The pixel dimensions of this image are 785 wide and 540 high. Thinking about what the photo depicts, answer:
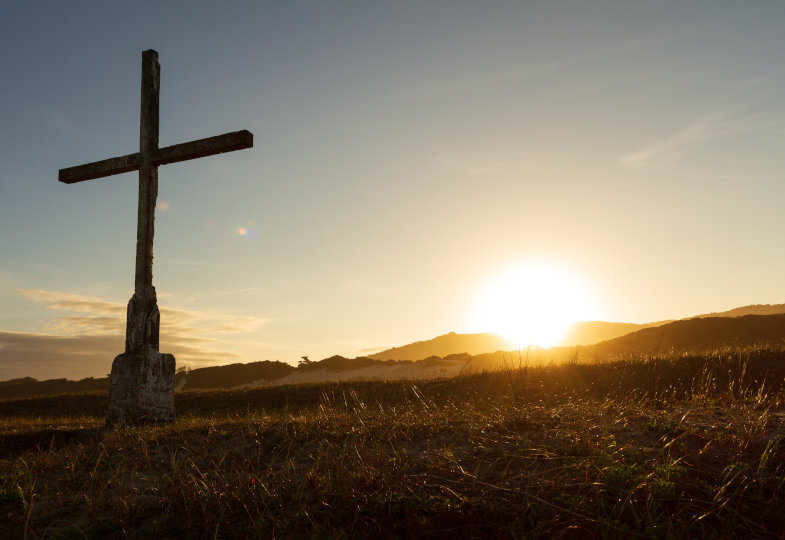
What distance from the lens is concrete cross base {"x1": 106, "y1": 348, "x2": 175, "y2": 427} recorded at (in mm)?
9164

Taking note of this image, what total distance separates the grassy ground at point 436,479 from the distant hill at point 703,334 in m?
19.1

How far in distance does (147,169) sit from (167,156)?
1.55 feet

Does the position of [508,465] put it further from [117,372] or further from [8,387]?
[8,387]

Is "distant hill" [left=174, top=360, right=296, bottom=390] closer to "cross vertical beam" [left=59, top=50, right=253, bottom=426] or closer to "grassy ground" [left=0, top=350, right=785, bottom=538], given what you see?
"cross vertical beam" [left=59, top=50, right=253, bottom=426]

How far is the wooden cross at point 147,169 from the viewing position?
31.4 feet

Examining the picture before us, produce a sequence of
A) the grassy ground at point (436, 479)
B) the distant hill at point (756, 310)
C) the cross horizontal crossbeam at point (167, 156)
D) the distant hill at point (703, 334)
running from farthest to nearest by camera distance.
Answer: the distant hill at point (756, 310) → the distant hill at point (703, 334) → the cross horizontal crossbeam at point (167, 156) → the grassy ground at point (436, 479)

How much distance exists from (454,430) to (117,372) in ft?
21.6

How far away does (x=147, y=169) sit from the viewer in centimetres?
1028

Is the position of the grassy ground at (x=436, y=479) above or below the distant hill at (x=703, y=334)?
below

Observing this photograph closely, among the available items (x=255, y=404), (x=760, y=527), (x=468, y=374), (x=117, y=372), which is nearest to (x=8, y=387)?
(x=255, y=404)

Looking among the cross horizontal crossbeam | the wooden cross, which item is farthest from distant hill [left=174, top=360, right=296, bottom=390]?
the wooden cross

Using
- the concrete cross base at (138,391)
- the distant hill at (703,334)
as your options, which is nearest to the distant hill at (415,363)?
the distant hill at (703,334)

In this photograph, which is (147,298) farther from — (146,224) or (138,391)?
(138,391)

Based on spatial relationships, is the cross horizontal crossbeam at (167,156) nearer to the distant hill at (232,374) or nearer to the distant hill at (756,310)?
the distant hill at (232,374)
